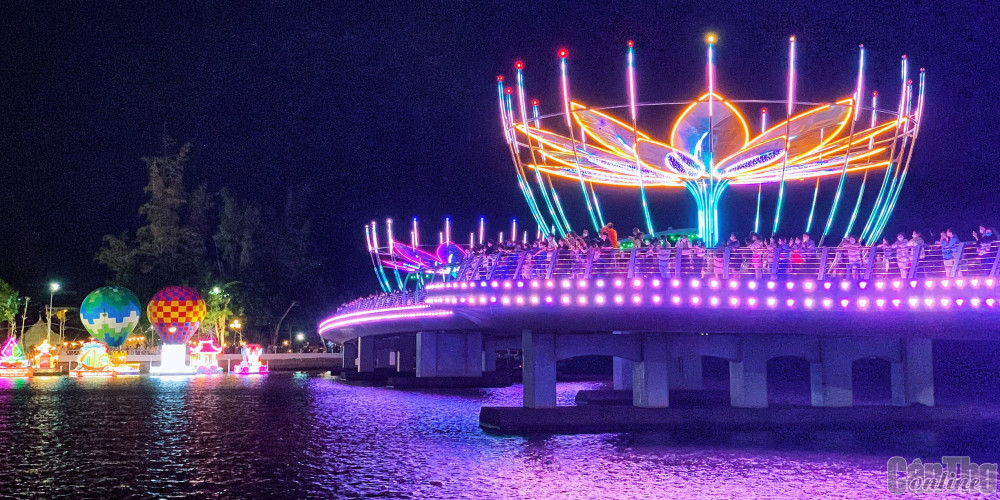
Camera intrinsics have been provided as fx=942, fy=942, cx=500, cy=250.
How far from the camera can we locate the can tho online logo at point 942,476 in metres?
21.0

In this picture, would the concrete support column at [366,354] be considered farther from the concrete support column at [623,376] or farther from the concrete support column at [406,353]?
the concrete support column at [623,376]

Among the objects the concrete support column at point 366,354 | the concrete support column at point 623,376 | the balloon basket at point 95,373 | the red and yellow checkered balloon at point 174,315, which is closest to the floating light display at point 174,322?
the red and yellow checkered balloon at point 174,315

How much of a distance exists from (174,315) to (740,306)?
2358 inches

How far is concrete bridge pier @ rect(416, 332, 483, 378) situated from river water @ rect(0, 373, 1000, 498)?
17007 mm

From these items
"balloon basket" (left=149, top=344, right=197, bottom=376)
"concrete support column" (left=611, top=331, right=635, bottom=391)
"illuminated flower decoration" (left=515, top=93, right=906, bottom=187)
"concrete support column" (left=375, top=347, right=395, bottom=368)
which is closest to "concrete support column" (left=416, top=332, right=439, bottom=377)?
"concrete support column" (left=611, top=331, right=635, bottom=391)

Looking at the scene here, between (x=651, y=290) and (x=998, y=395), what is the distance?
30934 mm

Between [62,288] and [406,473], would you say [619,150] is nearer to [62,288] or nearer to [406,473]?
[406,473]

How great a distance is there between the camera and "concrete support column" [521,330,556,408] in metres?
33.7

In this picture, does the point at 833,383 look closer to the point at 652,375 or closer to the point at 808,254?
the point at 652,375

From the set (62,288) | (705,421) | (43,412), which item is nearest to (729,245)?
(705,421)

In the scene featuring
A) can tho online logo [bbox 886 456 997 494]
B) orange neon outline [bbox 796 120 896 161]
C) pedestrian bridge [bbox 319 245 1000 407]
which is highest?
orange neon outline [bbox 796 120 896 161]

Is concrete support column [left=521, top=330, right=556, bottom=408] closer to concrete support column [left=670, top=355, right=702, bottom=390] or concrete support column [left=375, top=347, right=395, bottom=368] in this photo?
concrete support column [left=670, top=355, right=702, bottom=390]

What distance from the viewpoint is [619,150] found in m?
38.2

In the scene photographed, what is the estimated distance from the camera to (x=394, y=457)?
85.4ft
